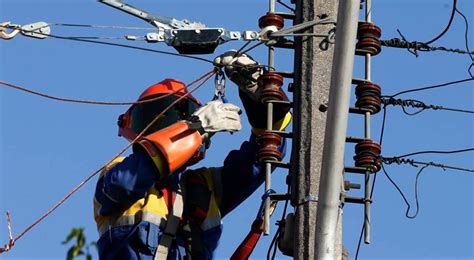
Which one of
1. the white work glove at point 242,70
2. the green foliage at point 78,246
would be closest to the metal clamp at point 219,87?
the white work glove at point 242,70

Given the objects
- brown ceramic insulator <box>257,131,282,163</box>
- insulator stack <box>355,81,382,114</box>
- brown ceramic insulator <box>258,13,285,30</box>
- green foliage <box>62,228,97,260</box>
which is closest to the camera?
green foliage <box>62,228,97,260</box>

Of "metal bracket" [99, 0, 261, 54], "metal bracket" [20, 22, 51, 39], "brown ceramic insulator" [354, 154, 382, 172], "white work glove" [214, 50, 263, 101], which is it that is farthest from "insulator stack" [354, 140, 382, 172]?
"metal bracket" [20, 22, 51, 39]

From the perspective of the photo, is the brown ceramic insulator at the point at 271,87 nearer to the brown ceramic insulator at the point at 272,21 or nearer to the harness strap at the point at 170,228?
the brown ceramic insulator at the point at 272,21

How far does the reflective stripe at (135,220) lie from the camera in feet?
29.8

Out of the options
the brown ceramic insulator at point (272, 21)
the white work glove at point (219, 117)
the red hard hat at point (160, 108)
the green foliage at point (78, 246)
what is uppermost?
the brown ceramic insulator at point (272, 21)

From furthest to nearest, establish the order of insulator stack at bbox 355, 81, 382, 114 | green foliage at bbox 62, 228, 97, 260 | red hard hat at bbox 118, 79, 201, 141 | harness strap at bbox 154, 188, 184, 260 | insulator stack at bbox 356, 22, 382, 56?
1. red hard hat at bbox 118, 79, 201, 141
2. harness strap at bbox 154, 188, 184, 260
3. insulator stack at bbox 356, 22, 382, 56
4. insulator stack at bbox 355, 81, 382, 114
5. green foliage at bbox 62, 228, 97, 260

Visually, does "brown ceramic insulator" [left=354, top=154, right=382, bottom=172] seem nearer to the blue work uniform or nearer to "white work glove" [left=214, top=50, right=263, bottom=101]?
the blue work uniform

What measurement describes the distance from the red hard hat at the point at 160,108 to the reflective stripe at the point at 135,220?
2.59 ft

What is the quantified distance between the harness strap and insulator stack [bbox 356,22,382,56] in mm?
1681

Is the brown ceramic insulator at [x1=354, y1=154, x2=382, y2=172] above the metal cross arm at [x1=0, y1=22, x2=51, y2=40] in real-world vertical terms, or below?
below

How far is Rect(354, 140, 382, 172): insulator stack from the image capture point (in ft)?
27.7

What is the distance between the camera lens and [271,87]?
861 cm

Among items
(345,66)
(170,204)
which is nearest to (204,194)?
(170,204)

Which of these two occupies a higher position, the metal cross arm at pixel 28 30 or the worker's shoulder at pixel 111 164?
the metal cross arm at pixel 28 30
